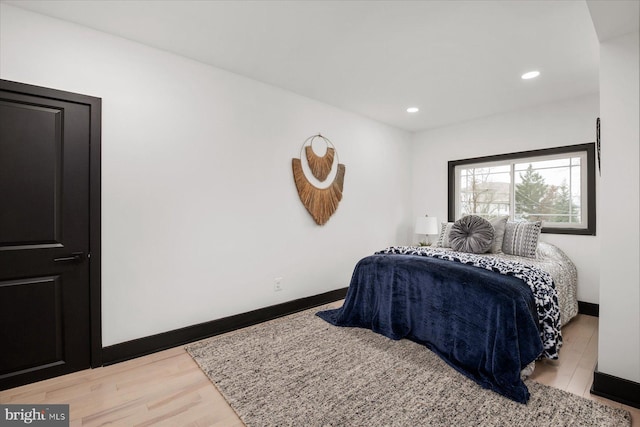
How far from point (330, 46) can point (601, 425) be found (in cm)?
308

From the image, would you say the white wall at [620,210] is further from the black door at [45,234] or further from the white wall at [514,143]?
the black door at [45,234]

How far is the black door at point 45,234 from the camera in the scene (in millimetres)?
2078

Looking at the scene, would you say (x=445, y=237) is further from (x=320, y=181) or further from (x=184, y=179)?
(x=184, y=179)

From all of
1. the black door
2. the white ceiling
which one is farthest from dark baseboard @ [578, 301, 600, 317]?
the black door

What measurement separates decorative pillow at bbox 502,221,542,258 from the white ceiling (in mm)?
1531

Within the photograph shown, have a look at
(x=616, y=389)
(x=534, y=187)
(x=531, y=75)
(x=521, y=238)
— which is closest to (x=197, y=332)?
(x=616, y=389)

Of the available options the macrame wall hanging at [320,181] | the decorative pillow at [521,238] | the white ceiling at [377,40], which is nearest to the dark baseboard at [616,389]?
the decorative pillow at [521,238]

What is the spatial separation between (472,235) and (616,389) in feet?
6.36

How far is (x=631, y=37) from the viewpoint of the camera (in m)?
1.93

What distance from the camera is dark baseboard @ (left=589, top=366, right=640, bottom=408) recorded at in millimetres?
1889

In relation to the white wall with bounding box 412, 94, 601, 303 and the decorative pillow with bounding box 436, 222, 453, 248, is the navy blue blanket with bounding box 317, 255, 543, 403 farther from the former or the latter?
the white wall with bounding box 412, 94, 601, 303

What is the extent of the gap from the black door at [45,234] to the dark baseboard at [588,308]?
4903mm

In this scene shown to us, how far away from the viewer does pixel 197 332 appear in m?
2.86

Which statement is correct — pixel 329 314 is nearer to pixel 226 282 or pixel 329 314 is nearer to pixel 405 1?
pixel 226 282
